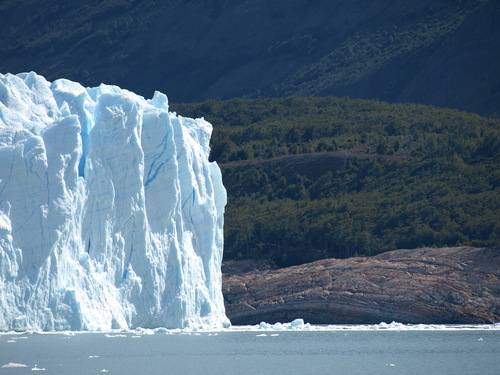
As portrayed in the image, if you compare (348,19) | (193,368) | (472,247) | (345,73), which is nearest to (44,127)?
(193,368)

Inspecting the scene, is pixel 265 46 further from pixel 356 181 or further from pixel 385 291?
pixel 385 291

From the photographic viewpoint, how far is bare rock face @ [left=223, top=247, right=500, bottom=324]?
55719 millimetres

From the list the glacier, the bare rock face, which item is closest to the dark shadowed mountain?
the bare rock face

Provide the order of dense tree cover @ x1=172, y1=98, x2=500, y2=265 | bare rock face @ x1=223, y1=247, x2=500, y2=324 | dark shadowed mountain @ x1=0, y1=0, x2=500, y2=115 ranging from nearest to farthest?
bare rock face @ x1=223, y1=247, x2=500, y2=324
dense tree cover @ x1=172, y1=98, x2=500, y2=265
dark shadowed mountain @ x1=0, y1=0, x2=500, y2=115

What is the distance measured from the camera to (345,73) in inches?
5856

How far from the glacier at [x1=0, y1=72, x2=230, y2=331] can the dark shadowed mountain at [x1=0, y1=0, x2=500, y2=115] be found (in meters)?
82.1

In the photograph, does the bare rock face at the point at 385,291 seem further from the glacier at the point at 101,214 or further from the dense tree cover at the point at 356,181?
the glacier at the point at 101,214

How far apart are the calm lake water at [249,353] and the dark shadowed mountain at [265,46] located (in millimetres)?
82826

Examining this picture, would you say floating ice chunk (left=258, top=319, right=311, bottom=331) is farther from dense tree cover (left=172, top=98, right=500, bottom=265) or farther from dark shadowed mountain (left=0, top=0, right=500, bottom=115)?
dark shadowed mountain (left=0, top=0, right=500, bottom=115)

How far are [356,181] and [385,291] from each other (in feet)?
66.5

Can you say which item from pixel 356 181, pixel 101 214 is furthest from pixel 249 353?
pixel 356 181

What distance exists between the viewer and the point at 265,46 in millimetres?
166750

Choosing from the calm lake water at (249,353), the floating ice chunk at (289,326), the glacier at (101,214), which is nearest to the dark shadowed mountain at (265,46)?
the floating ice chunk at (289,326)

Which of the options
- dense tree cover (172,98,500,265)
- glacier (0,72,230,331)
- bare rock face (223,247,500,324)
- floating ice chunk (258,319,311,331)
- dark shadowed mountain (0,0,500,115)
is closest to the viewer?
glacier (0,72,230,331)
